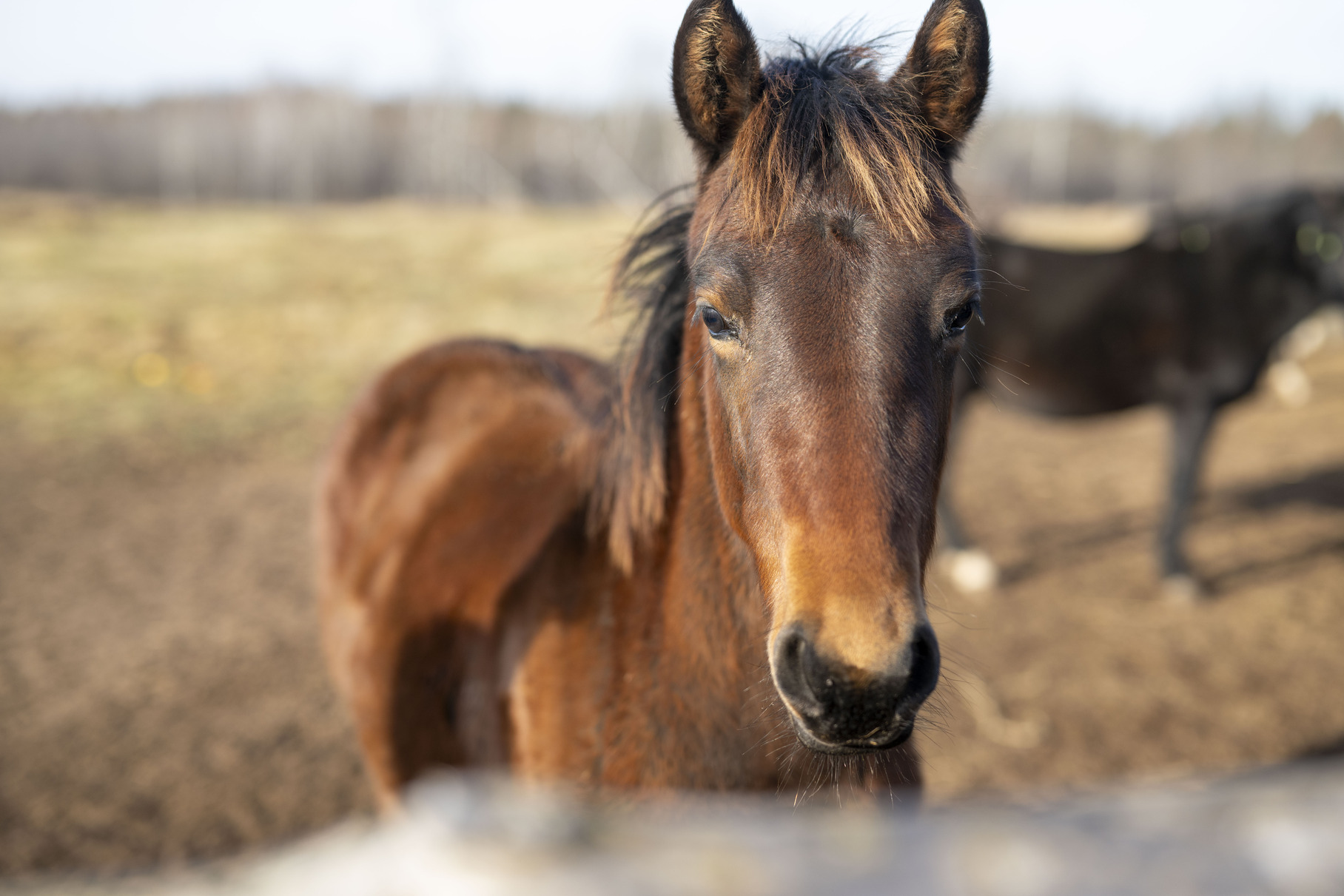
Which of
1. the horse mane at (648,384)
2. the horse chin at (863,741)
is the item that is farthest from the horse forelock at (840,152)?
the horse chin at (863,741)

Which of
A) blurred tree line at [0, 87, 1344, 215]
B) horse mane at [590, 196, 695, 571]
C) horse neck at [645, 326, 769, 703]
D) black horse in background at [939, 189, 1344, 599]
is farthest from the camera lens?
blurred tree line at [0, 87, 1344, 215]

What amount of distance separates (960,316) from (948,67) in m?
0.59

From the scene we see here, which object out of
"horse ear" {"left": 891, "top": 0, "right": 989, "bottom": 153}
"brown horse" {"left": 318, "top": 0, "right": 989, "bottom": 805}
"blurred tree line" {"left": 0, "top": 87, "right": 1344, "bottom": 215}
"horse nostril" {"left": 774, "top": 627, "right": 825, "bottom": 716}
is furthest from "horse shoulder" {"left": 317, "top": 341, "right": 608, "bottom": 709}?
"blurred tree line" {"left": 0, "top": 87, "right": 1344, "bottom": 215}

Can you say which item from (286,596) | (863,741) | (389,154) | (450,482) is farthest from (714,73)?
(389,154)

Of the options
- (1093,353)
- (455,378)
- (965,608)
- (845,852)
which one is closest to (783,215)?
(845,852)

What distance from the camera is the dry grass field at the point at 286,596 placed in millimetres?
3924

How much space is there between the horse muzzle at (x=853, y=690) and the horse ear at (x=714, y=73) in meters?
1.10

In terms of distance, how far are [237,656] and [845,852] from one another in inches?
213

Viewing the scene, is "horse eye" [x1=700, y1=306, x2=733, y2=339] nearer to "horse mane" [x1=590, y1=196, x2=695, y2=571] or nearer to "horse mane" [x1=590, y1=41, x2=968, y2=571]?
"horse mane" [x1=590, y1=41, x2=968, y2=571]

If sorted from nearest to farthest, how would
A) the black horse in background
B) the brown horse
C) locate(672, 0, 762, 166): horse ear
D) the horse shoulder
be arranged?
the brown horse
locate(672, 0, 762, 166): horse ear
the horse shoulder
the black horse in background

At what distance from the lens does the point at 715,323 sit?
5.22 ft

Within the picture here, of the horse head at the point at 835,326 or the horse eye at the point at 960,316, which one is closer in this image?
the horse head at the point at 835,326

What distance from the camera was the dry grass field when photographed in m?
3.92

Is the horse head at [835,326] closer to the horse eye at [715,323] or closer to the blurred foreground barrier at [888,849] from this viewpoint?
the horse eye at [715,323]
